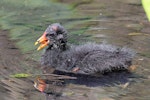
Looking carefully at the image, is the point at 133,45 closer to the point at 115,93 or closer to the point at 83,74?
the point at 83,74

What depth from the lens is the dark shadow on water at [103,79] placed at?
19.3 feet

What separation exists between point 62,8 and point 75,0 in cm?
86

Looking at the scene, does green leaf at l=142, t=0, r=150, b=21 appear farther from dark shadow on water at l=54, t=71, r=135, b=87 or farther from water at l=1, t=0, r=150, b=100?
dark shadow on water at l=54, t=71, r=135, b=87

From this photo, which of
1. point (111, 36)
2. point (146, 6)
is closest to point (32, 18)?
point (111, 36)

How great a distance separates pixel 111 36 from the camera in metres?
7.57

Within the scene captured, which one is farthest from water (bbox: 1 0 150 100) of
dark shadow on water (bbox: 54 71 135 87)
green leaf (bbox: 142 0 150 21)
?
green leaf (bbox: 142 0 150 21)

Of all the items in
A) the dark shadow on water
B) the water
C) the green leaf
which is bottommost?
the dark shadow on water

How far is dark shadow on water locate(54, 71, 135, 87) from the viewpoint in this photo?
5883 millimetres

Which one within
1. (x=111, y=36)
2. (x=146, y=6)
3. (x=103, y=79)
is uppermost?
(x=146, y=6)

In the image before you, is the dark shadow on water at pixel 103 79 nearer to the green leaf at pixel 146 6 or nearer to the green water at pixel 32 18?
the green water at pixel 32 18

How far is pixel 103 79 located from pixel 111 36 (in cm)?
167

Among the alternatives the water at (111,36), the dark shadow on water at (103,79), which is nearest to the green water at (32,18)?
the water at (111,36)

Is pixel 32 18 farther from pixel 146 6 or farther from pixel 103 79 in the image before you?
pixel 146 6

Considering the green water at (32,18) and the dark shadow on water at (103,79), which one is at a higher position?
the green water at (32,18)
